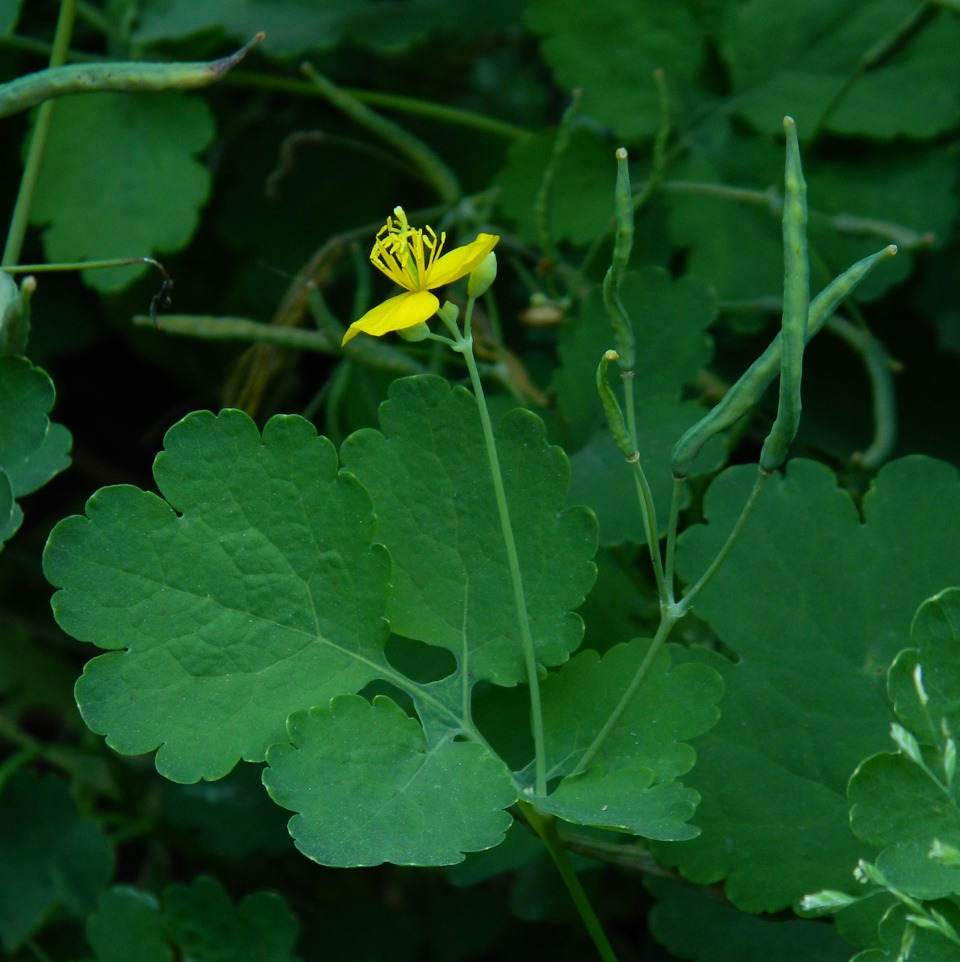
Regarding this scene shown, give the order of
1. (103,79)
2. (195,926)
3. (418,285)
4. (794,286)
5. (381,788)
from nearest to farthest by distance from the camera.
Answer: (794,286), (381,788), (418,285), (103,79), (195,926)

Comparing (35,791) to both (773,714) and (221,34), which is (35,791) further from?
(221,34)

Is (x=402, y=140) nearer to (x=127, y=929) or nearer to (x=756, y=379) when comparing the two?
(x=756, y=379)

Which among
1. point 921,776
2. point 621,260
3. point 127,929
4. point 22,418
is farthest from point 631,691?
point 127,929

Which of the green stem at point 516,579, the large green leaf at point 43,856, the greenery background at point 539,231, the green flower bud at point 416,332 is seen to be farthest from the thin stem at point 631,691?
the large green leaf at point 43,856

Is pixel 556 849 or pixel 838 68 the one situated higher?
pixel 838 68

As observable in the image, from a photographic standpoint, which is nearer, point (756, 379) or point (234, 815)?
point (756, 379)

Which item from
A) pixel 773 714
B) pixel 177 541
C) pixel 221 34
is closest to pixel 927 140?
pixel 773 714
